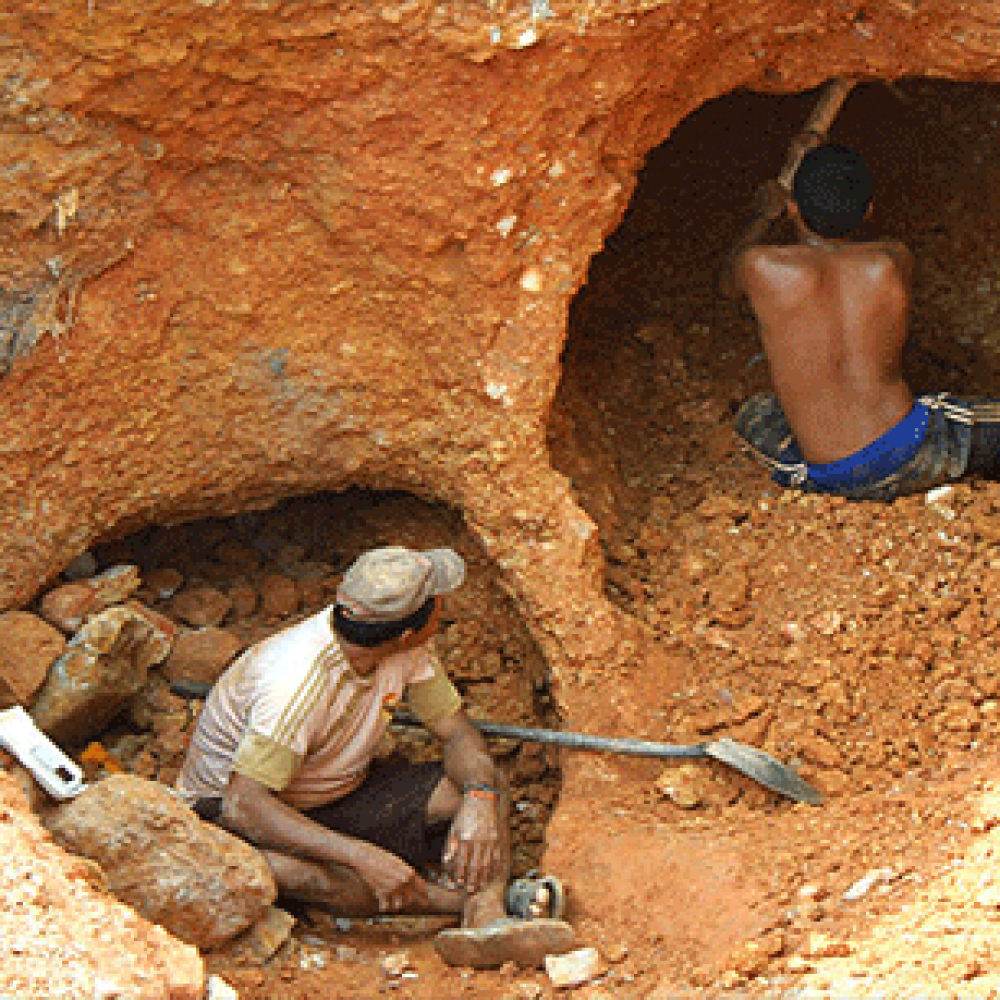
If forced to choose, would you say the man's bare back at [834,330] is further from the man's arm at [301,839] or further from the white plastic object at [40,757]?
the white plastic object at [40,757]

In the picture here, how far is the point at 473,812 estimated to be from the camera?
396 centimetres

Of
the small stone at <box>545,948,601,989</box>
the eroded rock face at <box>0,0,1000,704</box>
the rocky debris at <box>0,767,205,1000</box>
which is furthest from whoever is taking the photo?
the eroded rock face at <box>0,0,1000,704</box>

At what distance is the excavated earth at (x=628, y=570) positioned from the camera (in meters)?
3.48

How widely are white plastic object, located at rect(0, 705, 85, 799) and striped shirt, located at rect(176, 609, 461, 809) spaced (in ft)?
1.45

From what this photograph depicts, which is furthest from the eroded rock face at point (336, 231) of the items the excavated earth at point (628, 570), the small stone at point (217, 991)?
the small stone at point (217, 991)

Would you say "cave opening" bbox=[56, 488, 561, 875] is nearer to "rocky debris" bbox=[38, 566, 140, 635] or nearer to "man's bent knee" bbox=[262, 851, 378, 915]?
"rocky debris" bbox=[38, 566, 140, 635]

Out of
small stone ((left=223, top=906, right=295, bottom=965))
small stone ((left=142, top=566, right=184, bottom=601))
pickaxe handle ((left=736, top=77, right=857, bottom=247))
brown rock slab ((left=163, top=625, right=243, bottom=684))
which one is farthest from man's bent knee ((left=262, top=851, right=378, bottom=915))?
pickaxe handle ((left=736, top=77, right=857, bottom=247))

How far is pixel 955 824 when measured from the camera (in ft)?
11.2

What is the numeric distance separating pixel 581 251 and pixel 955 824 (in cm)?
191

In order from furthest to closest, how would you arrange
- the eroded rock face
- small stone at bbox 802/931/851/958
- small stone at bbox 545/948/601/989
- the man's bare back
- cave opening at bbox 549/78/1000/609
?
1. cave opening at bbox 549/78/1000/609
2. the man's bare back
3. the eroded rock face
4. small stone at bbox 545/948/601/989
5. small stone at bbox 802/931/851/958

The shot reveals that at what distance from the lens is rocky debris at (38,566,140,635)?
423cm

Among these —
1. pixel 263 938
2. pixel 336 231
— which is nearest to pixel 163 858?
pixel 263 938

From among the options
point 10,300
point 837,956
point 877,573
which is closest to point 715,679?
point 877,573

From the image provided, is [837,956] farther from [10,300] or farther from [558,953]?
[10,300]
